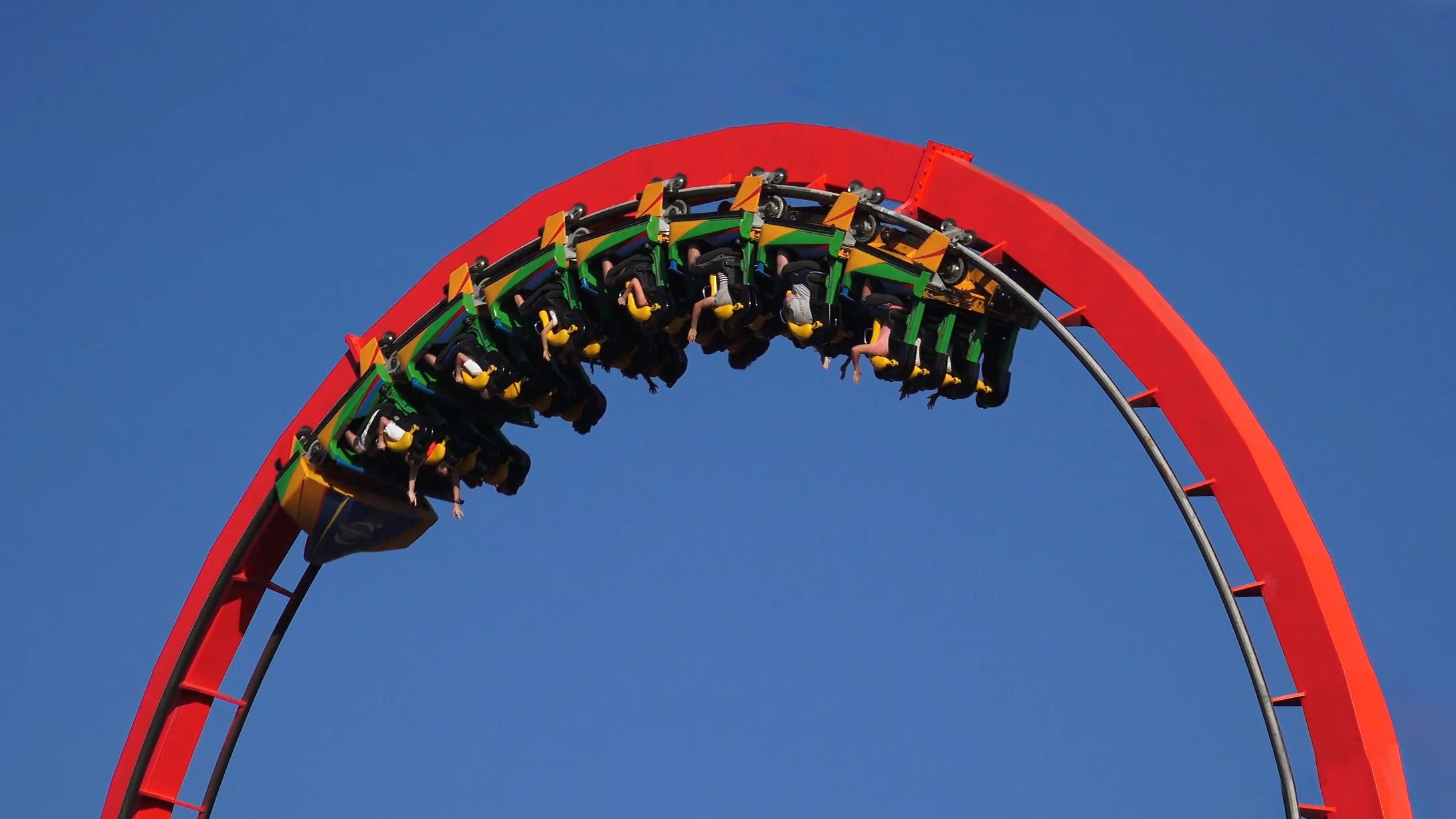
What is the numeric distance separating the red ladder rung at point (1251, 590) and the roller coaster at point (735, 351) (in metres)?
0.03

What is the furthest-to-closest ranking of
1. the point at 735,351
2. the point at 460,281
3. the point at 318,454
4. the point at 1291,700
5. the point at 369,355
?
the point at 318,454
the point at 369,355
the point at 460,281
the point at 735,351
the point at 1291,700

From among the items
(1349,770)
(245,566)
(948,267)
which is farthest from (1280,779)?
(245,566)

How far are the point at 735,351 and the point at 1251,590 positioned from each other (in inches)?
227

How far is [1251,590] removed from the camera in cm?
1319

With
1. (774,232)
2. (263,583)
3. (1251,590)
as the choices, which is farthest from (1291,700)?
(263,583)

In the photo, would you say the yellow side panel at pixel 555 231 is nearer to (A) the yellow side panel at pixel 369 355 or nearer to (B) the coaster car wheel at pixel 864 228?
(A) the yellow side panel at pixel 369 355

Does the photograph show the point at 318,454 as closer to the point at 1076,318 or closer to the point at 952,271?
the point at 952,271

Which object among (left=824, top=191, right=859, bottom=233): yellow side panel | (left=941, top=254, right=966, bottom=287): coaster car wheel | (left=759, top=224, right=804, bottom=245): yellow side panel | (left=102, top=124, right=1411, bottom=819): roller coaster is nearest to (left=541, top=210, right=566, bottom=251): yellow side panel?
(left=102, top=124, right=1411, bottom=819): roller coaster

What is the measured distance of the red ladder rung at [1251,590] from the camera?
13.1 m

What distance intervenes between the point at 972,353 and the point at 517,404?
484cm

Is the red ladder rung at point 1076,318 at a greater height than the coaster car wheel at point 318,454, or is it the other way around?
the coaster car wheel at point 318,454

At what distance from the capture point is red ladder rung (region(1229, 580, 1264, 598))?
1315 centimetres

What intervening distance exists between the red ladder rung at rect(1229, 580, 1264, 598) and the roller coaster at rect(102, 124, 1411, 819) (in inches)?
1.0

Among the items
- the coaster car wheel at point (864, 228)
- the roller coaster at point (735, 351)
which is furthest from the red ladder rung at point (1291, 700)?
the coaster car wheel at point (864, 228)
